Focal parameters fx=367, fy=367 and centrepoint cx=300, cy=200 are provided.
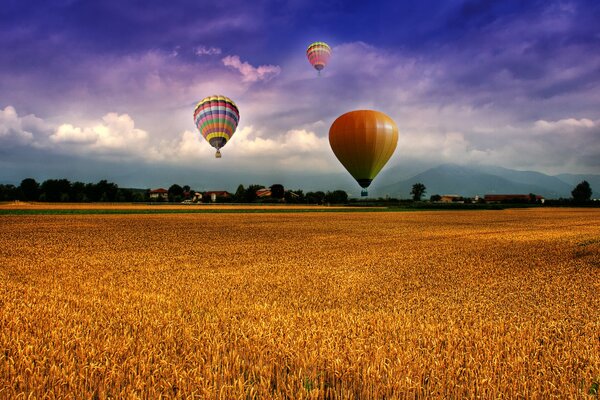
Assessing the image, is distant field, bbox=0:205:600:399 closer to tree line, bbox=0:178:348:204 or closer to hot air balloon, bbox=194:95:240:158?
hot air balloon, bbox=194:95:240:158

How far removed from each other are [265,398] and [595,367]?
360cm

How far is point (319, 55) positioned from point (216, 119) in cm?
2757

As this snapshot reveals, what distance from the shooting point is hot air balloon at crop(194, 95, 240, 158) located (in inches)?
2343

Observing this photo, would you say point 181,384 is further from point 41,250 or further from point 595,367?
point 41,250

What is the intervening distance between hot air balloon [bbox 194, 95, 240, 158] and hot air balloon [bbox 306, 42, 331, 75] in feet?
70.3

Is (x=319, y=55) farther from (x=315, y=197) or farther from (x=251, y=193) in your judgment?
(x=251, y=193)

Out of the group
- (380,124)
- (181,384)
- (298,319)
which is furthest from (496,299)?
(380,124)

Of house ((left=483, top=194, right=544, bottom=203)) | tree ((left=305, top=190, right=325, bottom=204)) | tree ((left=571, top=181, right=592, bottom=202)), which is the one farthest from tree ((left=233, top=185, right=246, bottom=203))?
tree ((left=571, top=181, right=592, bottom=202))

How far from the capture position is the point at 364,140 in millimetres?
48219

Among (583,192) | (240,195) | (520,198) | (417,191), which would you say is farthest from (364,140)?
(583,192)

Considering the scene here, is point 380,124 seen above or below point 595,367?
above

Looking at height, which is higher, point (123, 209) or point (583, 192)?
point (583, 192)

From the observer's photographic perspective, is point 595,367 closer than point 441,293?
Yes

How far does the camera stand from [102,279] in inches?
373
